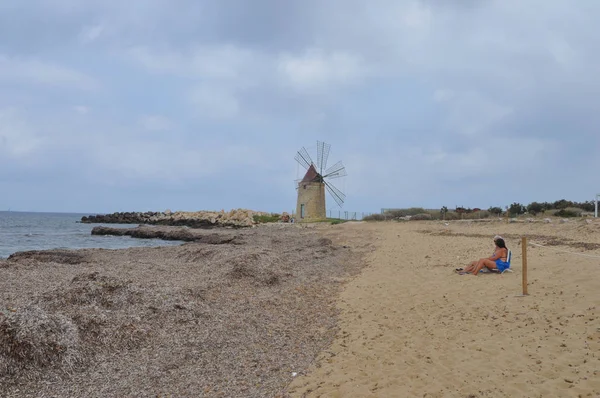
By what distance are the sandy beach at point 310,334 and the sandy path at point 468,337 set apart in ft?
0.08

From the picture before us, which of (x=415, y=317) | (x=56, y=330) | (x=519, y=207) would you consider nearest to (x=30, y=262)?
(x=56, y=330)

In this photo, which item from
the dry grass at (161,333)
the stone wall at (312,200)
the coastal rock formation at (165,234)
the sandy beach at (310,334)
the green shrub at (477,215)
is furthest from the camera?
the stone wall at (312,200)

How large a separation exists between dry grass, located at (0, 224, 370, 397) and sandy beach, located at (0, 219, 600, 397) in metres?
0.03

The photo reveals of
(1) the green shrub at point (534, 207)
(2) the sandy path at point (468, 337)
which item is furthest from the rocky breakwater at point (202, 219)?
(2) the sandy path at point (468, 337)

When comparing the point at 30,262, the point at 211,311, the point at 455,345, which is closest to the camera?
the point at 455,345

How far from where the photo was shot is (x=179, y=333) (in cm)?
765

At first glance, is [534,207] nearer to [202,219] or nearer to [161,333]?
[202,219]

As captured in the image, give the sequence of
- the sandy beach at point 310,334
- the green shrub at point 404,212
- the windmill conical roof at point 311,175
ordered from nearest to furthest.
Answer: the sandy beach at point 310,334 → the windmill conical roof at point 311,175 → the green shrub at point 404,212

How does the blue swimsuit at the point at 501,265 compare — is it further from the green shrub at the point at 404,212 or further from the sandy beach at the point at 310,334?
the green shrub at the point at 404,212

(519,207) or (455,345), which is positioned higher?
(519,207)

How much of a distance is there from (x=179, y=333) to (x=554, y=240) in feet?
46.5

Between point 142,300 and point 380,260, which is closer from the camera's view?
point 142,300

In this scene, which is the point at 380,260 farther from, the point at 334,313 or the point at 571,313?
the point at 571,313

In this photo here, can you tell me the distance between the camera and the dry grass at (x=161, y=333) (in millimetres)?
5793
